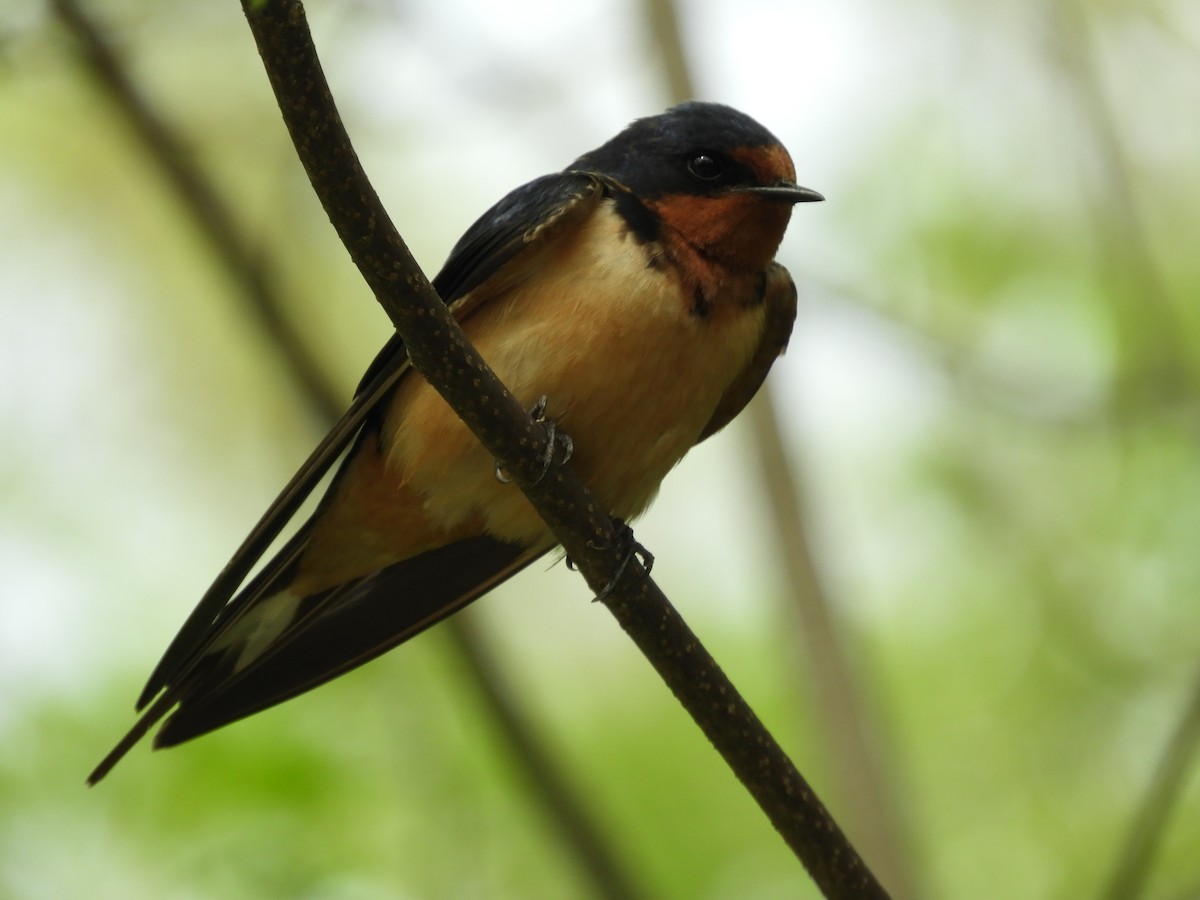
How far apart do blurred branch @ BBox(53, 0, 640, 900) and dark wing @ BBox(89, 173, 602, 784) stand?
0.33 metres

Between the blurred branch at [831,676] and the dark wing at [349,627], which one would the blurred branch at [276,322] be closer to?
the dark wing at [349,627]

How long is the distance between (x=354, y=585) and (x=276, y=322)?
31.5 inches

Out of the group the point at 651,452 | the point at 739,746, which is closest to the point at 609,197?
the point at 651,452

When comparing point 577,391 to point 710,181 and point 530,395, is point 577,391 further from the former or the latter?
point 710,181

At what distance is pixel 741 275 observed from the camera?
12.4 feet

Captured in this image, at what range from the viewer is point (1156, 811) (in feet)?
11.4

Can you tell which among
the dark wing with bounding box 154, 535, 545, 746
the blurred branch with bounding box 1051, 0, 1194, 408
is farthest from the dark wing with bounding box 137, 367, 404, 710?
the blurred branch with bounding box 1051, 0, 1194, 408

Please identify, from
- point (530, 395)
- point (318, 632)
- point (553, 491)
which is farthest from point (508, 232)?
point (318, 632)

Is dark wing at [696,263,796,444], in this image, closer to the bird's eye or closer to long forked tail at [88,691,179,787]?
the bird's eye

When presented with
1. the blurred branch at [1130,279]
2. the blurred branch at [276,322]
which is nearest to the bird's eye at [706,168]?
the blurred branch at [276,322]

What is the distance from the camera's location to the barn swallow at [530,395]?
3502 millimetres

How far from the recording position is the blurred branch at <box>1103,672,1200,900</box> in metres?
3.45

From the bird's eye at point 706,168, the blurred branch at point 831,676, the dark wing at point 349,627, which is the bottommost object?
the blurred branch at point 831,676

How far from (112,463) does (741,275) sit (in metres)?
4.23
